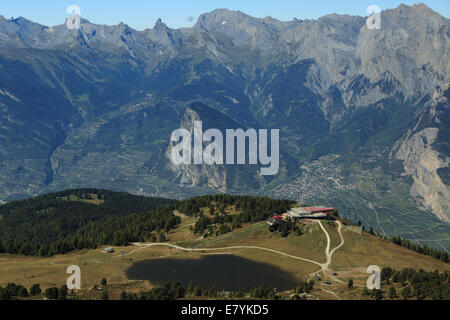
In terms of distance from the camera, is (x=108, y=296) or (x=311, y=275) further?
(x=311, y=275)
